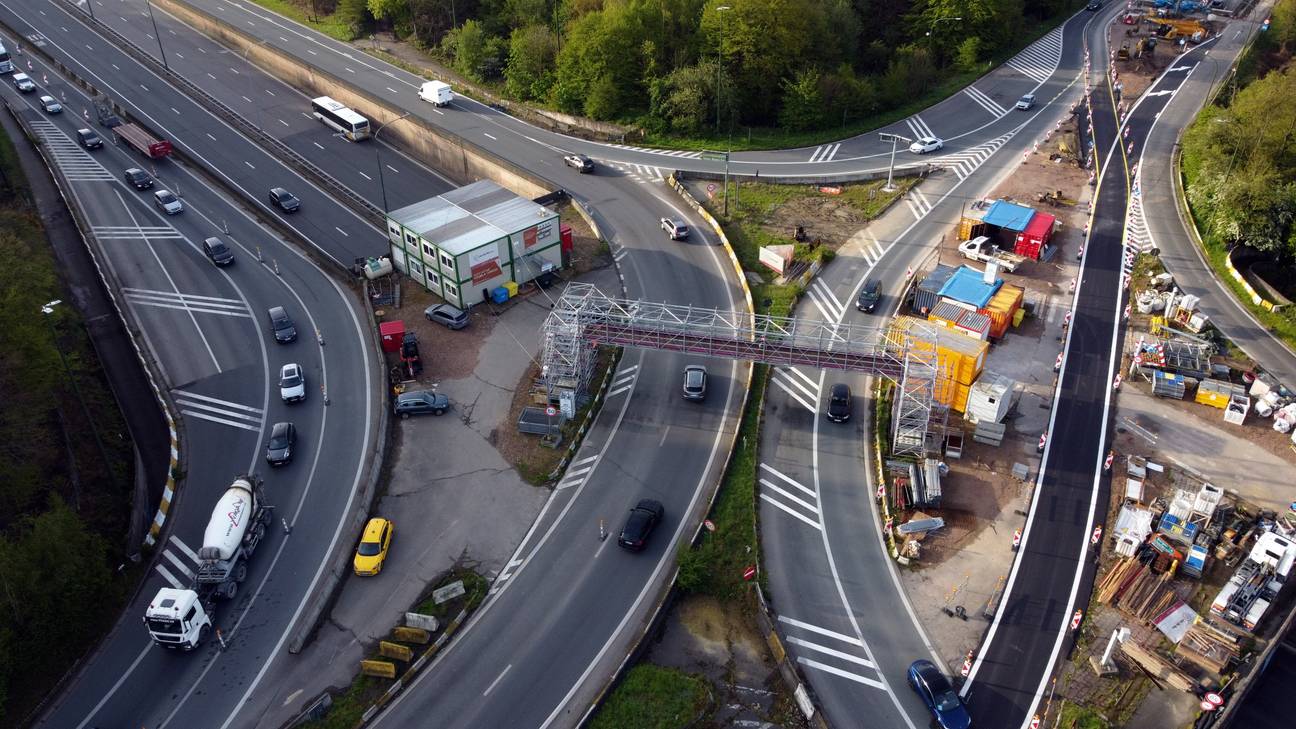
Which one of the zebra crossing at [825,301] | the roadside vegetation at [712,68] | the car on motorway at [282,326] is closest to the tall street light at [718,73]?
the roadside vegetation at [712,68]

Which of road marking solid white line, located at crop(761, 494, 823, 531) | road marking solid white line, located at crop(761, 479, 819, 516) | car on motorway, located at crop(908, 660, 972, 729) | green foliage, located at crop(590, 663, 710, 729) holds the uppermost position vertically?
road marking solid white line, located at crop(761, 479, 819, 516)

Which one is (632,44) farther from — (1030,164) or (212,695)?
(212,695)

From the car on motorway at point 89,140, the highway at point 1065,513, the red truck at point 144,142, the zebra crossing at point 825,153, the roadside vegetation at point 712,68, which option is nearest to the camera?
the highway at point 1065,513

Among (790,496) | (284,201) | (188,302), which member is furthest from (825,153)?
(188,302)

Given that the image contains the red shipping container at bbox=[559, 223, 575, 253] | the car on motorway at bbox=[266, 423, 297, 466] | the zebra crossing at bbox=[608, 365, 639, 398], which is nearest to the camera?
the car on motorway at bbox=[266, 423, 297, 466]

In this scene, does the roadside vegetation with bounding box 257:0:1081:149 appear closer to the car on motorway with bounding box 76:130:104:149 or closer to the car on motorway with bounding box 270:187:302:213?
the car on motorway with bounding box 270:187:302:213

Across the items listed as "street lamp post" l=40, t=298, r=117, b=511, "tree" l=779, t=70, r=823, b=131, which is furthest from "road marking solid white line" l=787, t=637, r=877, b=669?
"tree" l=779, t=70, r=823, b=131

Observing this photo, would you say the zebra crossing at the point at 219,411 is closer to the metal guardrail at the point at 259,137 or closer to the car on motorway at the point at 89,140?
the metal guardrail at the point at 259,137

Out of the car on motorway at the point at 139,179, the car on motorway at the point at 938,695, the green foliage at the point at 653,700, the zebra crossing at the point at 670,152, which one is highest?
the zebra crossing at the point at 670,152

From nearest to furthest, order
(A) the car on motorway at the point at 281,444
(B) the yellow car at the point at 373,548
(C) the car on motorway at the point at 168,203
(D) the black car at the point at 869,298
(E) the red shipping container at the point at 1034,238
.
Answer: (B) the yellow car at the point at 373,548, (A) the car on motorway at the point at 281,444, (D) the black car at the point at 869,298, (E) the red shipping container at the point at 1034,238, (C) the car on motorway at the point at 168,203
